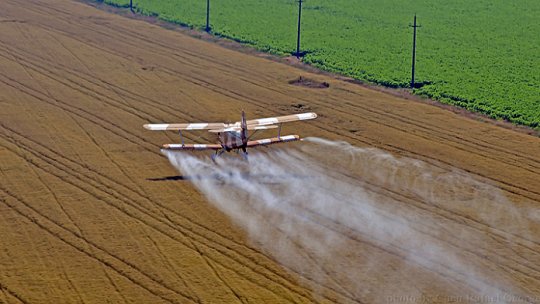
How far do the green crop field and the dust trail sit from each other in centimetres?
1530

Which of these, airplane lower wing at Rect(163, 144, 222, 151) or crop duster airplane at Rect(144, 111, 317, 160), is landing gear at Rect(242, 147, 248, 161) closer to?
crop duster airplane at Rect(144, 111, 317, 160)

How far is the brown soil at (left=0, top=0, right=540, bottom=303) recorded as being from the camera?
98.3 ft

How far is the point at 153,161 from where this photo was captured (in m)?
42.3

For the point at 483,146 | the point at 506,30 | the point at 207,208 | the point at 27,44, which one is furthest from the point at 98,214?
the point at 506,30

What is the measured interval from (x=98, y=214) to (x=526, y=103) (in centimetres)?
3323

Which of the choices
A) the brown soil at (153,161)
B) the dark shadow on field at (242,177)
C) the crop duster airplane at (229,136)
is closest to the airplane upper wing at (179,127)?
the crop duster airplane at (229,136)

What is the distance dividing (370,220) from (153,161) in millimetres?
13255

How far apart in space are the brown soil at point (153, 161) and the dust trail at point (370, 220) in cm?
31

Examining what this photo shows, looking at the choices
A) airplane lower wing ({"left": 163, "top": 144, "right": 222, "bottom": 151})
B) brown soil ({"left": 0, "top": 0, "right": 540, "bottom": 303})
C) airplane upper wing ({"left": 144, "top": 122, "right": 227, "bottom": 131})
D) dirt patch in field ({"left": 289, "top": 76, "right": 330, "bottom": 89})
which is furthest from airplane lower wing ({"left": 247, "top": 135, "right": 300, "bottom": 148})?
dirt patch in field ({"left": 289, "top": 76, "right": 330, "bottom": 89})

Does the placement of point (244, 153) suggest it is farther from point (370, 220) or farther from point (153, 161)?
point (370, 220)

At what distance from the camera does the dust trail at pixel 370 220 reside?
97.1 ft

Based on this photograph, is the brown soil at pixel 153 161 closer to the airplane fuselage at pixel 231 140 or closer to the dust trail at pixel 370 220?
the dust trail at pixel 370 220

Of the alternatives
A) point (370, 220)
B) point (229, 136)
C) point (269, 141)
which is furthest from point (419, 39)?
point (370, 220)

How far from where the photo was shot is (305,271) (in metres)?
30.4
